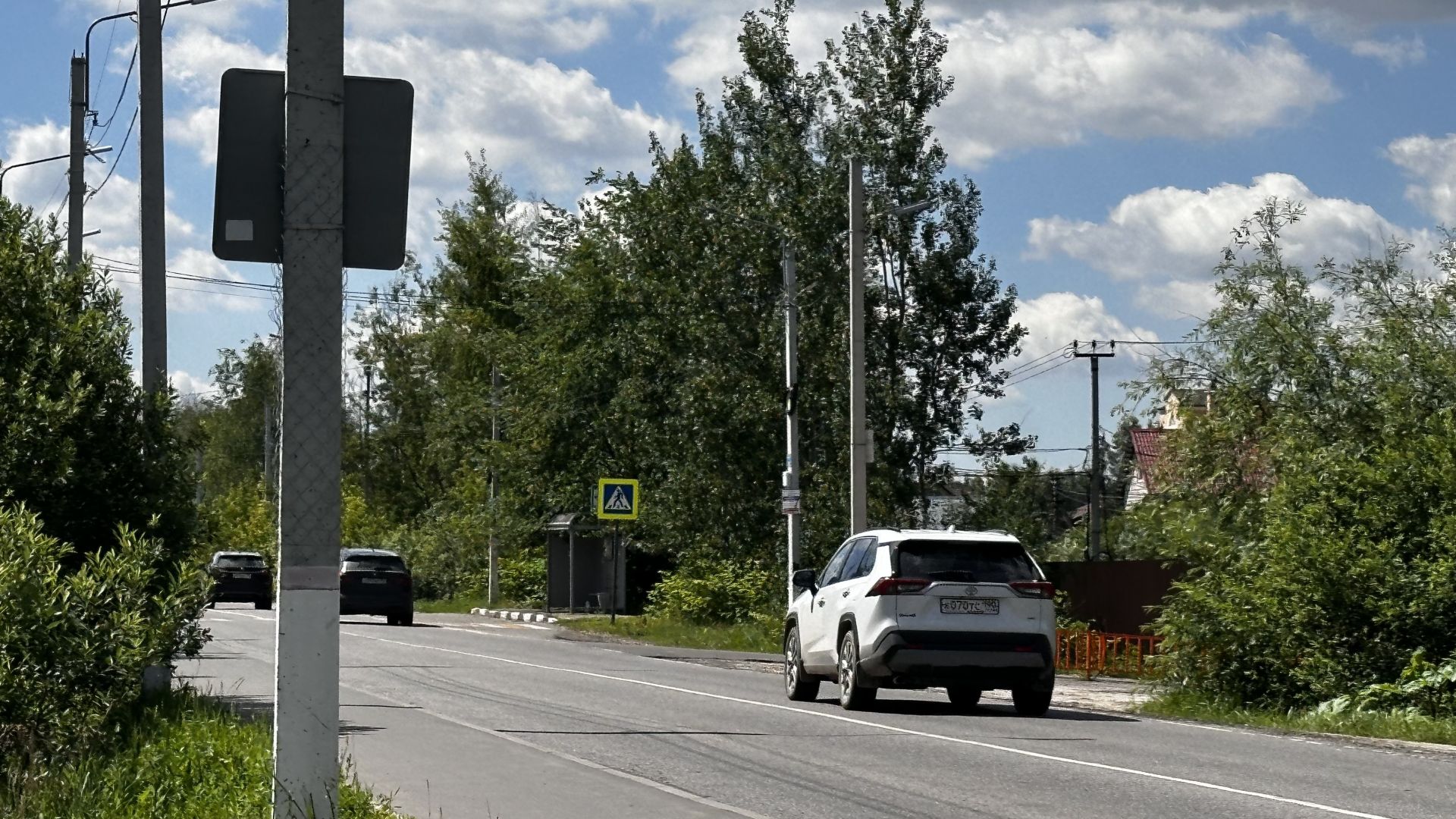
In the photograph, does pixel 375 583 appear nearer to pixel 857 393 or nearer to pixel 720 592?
pixel 720 592

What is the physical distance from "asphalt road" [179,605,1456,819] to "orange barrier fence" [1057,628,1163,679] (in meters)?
5.00

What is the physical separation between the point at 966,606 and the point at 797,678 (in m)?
2.84

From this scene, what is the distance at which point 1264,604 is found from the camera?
19.1 metres

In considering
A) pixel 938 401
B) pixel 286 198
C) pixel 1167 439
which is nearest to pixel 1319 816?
pixel 286 198

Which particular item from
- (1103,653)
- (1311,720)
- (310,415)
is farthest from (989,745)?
(1103,653)

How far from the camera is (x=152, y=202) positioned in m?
19.1

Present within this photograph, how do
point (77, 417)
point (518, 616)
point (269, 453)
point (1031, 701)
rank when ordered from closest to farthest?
point (77, 417)
point (1031, 701)
point (518, 616)
point (269, 453)

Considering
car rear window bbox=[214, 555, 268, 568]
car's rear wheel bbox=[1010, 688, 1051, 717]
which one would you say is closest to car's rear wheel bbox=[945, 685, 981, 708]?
car's rear wheel bbox=[1010, 688, 1051, 717]

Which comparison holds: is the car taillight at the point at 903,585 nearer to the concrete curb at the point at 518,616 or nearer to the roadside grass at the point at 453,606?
the concrete curb at the point at 518,616

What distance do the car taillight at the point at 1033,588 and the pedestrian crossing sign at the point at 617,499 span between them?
21.5 m

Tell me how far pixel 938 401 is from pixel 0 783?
29719 mm

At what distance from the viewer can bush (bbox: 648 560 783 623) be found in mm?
39219

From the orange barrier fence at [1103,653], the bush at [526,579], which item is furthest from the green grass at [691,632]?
the bush at [526,579]

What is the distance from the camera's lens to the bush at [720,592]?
3922 cm
